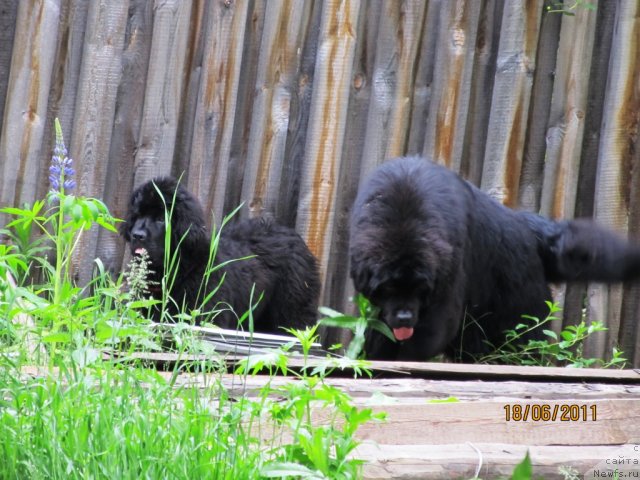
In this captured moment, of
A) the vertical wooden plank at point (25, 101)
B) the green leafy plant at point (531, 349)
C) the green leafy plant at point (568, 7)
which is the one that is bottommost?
the green leafy plant at point (531, 349)

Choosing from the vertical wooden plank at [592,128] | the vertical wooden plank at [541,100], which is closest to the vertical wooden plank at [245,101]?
the vertical wooden plank at [541,100]

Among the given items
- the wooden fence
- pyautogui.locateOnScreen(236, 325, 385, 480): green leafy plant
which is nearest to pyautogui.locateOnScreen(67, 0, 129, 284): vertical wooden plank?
the wooden fence

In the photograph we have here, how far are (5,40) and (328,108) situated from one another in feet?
6.67

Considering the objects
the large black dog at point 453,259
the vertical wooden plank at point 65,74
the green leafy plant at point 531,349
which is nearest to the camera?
the large black dog at point 453,259

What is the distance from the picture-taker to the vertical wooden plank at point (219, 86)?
6.12m

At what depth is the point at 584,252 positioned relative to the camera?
5.91m

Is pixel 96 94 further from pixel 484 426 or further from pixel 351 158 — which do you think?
pixel 484 426

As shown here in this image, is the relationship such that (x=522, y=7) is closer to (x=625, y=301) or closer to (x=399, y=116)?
(x=399, y=116)

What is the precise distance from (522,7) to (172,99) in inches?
92.5

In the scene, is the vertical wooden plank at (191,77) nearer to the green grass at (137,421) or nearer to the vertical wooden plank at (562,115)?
the vertical wooden plank at (562,115)

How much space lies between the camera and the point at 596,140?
6.55 m

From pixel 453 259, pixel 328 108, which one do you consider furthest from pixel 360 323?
pixel 328 108

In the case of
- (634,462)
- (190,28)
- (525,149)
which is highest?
(190,28)

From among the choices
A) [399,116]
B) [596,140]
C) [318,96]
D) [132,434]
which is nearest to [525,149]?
[596,140]
